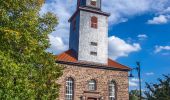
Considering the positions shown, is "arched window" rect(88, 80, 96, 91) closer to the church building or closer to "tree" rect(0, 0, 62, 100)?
the church building

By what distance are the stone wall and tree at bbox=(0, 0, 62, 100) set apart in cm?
1252

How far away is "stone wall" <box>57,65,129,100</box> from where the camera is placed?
3478 centimetres

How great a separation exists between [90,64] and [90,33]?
4.03 metres

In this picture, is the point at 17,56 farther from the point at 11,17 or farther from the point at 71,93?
the point at 71,93

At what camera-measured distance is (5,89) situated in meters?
16.3

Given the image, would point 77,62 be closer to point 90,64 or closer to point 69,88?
point 90,64

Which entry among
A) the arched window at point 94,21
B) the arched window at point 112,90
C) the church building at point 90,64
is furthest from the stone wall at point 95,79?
the arched window at point 94,21

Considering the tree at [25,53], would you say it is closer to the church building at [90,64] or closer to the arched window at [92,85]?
the church building at [90,64]

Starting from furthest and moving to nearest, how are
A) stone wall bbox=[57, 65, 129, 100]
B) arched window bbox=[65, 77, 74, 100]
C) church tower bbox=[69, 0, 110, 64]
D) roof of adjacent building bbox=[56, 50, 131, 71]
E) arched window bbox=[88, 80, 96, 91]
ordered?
church tower bbox=[69, 0, 110, 64]
arched window bbox=[88, 80, 96, 91]
roof of adjacent building bbox=[56, 50, 131, 71]
stone wall bbox=[57, 65, 129, 100]
arched window bbox=[65, 77, 74, 100]

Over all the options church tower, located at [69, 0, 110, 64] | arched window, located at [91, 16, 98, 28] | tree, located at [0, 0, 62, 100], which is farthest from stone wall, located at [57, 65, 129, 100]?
tree, located at [0, 0, 62, 100]

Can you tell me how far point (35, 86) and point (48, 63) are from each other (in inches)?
90.0

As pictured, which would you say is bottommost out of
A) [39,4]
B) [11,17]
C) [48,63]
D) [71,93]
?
[71,93]

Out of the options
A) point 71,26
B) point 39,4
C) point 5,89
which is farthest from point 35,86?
point 71,26

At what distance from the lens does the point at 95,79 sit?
35.9m
